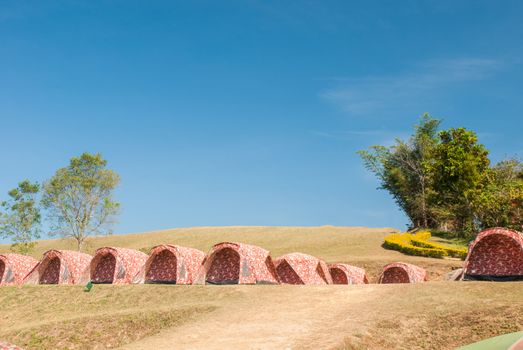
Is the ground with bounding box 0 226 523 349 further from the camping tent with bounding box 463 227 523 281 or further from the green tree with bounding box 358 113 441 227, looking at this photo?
the green tree with bounding box 358 113 441 227

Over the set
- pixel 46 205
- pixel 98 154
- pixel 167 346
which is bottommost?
pixel 167 346

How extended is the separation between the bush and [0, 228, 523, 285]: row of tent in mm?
11081

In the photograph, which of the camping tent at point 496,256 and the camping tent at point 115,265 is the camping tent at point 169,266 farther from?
the camping tent at point 496,256

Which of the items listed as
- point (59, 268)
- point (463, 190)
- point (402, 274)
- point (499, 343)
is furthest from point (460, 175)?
point (499, 343)

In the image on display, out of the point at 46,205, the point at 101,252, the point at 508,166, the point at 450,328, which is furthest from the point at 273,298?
the point at 508,166

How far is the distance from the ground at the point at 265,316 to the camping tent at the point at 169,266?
4534 mm

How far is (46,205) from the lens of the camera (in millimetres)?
62094

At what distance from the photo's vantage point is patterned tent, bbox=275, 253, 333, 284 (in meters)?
36.8

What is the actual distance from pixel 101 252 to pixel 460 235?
132ft

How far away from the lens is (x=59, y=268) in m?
38.5

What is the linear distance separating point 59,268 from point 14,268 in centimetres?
498

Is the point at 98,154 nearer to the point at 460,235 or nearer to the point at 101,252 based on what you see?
the point at 101,252

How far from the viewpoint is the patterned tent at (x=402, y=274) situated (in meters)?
37.2

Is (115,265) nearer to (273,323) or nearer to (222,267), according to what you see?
(222,267)
